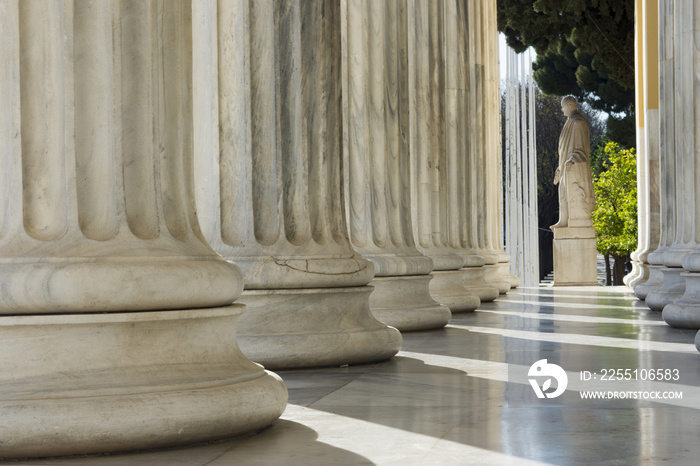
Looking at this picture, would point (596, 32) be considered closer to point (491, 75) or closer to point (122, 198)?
point (491, 75)

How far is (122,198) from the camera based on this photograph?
11.4 m

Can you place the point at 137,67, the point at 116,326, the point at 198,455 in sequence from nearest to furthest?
1. the point at 198,455
2. the point at 116,326
3. the point at 137,67

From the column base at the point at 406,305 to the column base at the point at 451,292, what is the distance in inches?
266

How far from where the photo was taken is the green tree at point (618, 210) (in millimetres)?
101500

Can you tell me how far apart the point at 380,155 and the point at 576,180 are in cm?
4695

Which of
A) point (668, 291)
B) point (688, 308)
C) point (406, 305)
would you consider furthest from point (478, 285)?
point (688, 308)

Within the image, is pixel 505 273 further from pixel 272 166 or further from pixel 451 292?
pixel 272 166

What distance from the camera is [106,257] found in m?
10.9

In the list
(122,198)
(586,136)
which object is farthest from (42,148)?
(586,136)

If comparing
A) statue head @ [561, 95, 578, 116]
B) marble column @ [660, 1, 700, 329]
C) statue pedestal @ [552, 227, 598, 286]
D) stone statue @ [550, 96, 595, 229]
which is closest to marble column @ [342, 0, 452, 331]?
marble column @ [660, 1, 700, 329]

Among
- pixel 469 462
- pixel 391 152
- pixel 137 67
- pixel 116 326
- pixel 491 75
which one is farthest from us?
pixel 491 75

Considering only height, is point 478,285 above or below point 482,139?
below

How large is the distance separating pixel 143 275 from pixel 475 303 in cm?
2496

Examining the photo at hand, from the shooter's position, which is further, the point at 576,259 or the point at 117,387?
the point at 576,259
